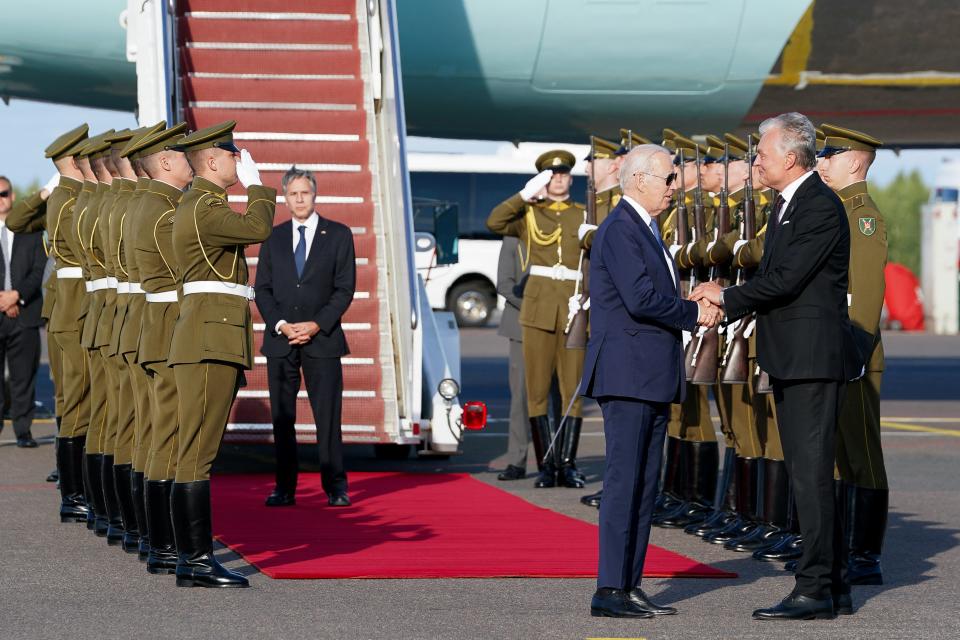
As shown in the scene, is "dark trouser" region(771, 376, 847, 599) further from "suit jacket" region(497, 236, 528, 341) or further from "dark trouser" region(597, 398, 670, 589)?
"suit jacket" region(497, 236, 528, 341)

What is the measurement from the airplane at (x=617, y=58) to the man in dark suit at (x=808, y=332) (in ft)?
22.8

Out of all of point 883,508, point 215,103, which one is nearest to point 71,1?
point 215,103

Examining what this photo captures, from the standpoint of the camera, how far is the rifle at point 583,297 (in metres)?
9.41

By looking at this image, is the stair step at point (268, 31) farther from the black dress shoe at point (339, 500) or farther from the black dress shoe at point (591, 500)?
→ the black dress shoe at point (591, 500)

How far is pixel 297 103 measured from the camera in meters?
11.2

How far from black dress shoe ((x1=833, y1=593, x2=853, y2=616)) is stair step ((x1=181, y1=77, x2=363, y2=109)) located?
596 cm

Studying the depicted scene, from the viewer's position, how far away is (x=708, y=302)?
21.0 ft

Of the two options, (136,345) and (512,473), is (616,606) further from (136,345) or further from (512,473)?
(512,473)

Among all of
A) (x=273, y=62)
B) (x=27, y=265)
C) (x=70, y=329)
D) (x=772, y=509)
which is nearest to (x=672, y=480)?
(x=772, y=509)

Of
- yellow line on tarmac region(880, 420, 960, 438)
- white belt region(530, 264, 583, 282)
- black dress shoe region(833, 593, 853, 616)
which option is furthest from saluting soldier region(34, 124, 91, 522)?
yellow line on tarmac region(880, 420, 960, 438)

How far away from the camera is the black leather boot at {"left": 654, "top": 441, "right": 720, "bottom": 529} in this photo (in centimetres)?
864

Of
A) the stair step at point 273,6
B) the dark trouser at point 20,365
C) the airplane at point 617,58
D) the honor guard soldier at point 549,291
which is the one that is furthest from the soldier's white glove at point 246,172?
the airplane at point 617,58

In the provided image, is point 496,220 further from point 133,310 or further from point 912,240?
point 912,240

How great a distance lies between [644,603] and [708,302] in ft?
3.82
